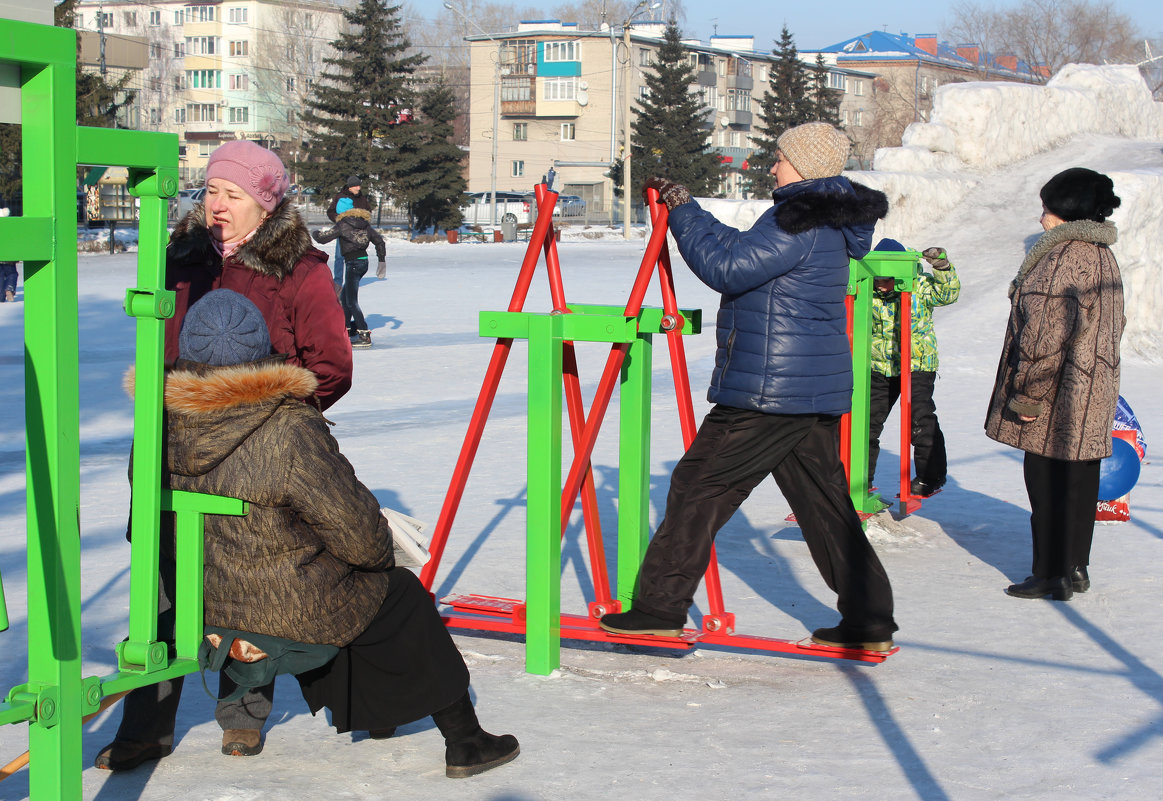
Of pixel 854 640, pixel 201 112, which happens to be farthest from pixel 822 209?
pixel 201 112

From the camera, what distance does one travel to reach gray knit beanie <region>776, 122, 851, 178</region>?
372cm

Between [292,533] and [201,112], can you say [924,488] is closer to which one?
[292,533]

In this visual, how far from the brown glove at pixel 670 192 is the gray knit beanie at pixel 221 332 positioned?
1403mm

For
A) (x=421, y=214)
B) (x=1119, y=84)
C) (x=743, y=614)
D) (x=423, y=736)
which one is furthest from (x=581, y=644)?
(x=421, y=214)

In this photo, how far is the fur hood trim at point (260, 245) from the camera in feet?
10.4

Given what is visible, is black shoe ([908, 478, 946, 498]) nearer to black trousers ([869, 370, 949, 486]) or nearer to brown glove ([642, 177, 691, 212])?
black trousers ([869, 370, 949, 486])

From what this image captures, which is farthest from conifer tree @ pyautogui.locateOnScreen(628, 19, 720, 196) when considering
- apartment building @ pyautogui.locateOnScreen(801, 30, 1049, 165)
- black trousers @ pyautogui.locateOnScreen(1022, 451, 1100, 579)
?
black trousers @ pyautogui.locateOnScreen(1022, 451, 1100, 579)

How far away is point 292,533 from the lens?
2.66 metres

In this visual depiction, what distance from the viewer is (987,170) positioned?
19.7 m

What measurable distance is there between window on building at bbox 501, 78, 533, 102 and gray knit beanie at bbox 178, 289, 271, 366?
70.5m

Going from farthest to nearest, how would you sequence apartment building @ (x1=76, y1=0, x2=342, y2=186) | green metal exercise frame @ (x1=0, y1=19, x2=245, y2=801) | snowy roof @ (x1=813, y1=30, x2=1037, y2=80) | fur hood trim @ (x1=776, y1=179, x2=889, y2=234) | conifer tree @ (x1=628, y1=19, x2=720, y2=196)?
snowy roof @ (x1=813, y1=30, x2=1037, y2=80) < apartment building @ (x1=76, y1=0, x2=342, y2=186) < conifer tree @ (x1=628, y1=19, x2=720, y2=196) < fur hood trim @ (x1=776, y1=179, x2=889, y2=234) < green metal exercise frame @ (x1=0, y1=19, x2=245, y2=801)

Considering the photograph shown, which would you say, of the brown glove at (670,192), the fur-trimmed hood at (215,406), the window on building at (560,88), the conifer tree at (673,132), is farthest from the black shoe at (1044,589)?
the window on building at (560,88)

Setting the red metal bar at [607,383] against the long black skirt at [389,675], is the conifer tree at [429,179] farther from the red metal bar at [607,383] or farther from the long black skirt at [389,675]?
the long black skirt at [389,675]

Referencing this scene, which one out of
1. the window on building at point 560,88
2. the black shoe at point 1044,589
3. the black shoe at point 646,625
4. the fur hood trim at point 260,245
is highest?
the window on building at point 560,88
